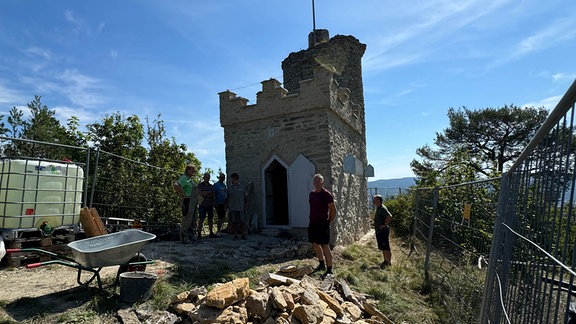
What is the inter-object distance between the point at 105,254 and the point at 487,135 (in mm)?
23887

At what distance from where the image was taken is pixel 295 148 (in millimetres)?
9109

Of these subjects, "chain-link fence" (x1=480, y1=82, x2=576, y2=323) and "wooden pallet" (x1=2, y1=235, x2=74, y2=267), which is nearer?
"chain-link fence" (x1=480, y1=82, x2=576, y2=323)

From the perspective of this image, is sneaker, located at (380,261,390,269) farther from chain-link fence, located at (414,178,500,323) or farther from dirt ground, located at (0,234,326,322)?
dirt ground, located at (0,234,326,322)

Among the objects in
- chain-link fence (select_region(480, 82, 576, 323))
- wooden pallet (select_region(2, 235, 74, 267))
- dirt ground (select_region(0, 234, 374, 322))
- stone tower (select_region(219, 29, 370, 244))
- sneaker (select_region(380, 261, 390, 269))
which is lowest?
sneaker (select_region(380, 261, 390, 269))

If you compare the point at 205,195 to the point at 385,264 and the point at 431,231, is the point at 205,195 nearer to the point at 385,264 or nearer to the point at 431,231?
the point at 385,264

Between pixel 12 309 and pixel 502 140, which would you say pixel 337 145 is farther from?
pixel 502 140

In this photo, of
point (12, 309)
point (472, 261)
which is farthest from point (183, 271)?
point (472, 261)

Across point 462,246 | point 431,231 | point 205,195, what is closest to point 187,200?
point 205,195

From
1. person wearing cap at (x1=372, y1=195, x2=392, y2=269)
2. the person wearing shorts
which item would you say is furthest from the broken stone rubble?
person wearing cap at (x1=372, y1=195, x2=392, y2=269)

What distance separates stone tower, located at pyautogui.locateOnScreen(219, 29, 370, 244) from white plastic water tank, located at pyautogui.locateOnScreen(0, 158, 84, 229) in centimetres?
427

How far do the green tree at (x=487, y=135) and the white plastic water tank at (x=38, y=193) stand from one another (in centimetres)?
1794

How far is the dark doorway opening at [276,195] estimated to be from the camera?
384 inches

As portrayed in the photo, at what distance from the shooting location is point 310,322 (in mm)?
3945

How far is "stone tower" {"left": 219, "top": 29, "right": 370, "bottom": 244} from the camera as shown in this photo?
880 centimetres
